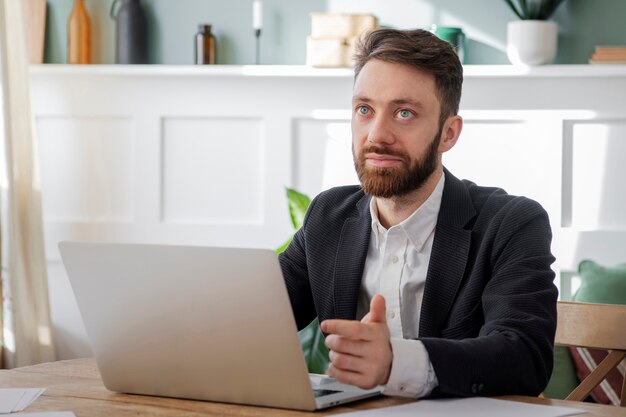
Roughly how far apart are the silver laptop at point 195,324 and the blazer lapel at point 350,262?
16.2 inches

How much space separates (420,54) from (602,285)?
62.0 inches

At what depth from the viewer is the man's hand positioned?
1.42 metres

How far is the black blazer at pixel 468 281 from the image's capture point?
155 cm

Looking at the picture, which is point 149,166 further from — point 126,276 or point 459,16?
point 126,276

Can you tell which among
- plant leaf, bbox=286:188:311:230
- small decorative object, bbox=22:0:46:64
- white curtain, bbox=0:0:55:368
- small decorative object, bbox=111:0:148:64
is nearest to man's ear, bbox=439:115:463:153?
plant leaf, bbox=286:188:311:230

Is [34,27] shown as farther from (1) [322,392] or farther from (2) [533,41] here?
(1) [322,392]

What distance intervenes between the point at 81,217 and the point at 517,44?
71.9 inches

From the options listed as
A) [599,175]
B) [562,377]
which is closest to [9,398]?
[562,377]

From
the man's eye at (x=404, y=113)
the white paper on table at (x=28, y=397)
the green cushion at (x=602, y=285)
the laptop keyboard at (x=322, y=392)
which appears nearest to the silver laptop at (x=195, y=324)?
the laptop keyboard at (x=322, y=392)

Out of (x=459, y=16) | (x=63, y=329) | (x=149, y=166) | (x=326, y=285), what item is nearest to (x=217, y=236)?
(x=149, y=166)

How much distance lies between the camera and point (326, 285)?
6.62 feet

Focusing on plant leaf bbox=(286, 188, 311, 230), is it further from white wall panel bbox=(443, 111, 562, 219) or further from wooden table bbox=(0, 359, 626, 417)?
wooden table bbox=(0, 359, 626, 417)

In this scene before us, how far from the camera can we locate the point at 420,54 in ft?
6.34

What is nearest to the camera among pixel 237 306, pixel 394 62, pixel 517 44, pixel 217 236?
pixel 237 306
